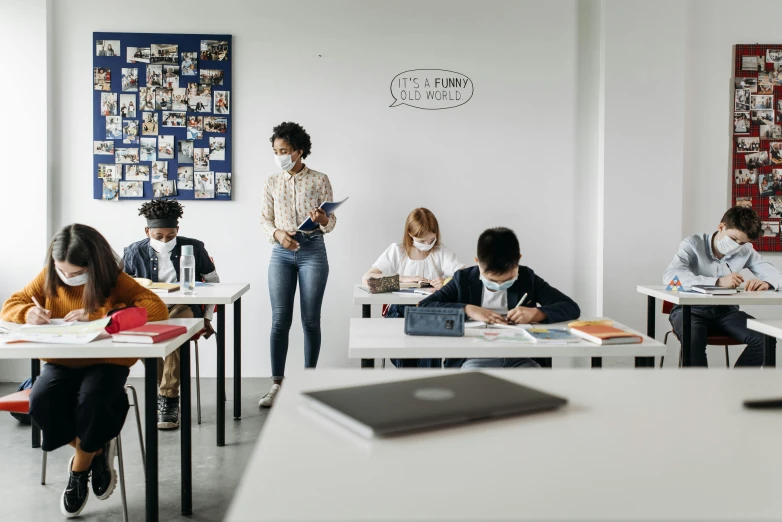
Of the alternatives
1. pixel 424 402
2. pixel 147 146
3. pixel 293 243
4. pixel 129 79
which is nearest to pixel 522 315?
pixel 424 402

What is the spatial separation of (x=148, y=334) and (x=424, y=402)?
1.62 m

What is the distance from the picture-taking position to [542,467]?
0.79m

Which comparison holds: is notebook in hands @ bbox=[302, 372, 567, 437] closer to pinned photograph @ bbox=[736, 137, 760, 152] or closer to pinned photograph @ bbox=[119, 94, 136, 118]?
pinned photograph @ bbox=[119, 94, 136, 118]

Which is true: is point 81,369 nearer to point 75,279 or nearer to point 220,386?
point 75,279

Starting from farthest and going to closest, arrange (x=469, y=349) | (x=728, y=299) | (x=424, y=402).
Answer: (x=728, y=299)
(x=469, y=349)
(x=424, y=402)

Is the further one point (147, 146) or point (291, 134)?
point (147, 146)

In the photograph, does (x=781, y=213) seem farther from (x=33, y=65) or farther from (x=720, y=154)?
(x=33, y=65)

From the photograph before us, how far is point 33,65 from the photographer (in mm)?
4855

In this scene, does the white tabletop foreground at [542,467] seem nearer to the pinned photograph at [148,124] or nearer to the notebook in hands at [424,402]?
the notebook in hands at [424,402]

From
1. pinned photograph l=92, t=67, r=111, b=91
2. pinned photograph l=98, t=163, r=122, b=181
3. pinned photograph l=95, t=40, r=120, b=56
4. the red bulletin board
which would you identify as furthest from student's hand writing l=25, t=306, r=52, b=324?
the red bulletin board

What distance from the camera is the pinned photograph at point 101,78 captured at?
498cm

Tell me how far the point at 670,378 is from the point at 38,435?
3.26 meters

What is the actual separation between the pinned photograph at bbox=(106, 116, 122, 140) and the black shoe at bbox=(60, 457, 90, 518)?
301 cm

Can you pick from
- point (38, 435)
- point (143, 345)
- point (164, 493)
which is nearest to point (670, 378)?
point (143, 345)
